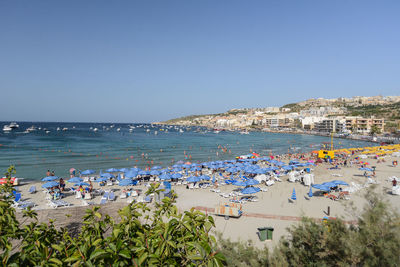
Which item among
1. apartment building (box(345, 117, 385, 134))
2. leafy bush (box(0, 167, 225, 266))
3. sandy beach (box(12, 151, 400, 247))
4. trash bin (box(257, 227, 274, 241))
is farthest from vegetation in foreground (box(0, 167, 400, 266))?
apartment building (box(345, 117, 385, 134))

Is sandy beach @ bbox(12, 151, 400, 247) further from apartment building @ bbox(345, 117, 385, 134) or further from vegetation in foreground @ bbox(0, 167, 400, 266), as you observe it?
apartment building @ bbox(345, 117, 385, 134)

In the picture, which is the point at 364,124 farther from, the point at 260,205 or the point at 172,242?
the point at 172,242

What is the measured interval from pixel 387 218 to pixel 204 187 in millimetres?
15366

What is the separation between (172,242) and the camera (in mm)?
1993

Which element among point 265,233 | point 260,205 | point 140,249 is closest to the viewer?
point 140,249

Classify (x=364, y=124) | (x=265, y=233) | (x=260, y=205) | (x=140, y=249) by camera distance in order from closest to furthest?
(x=140, y=249), (x=265, y=233), (x=260, y=205), (x=364, y=124)

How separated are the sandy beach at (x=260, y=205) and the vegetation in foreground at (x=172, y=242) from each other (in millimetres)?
1613

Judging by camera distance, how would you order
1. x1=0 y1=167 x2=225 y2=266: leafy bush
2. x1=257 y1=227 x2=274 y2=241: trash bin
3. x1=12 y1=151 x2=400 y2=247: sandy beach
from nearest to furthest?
x1=0 y1=167 x2=225 y2=266: leafy bush → x1=12 y1=151 x2=400 y2=247: sandy beach → x1=257 y1=227 x2=274 y2=241: trash bin

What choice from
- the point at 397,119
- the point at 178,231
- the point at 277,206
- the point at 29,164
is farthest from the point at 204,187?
the point at 397,119

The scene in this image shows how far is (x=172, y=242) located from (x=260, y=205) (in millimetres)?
13951

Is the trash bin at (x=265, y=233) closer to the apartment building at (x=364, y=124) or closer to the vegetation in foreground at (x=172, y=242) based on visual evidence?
the vegetation in foreground at (x=172, y=242)

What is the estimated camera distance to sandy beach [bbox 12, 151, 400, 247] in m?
9.69

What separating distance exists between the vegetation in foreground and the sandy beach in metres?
1.61

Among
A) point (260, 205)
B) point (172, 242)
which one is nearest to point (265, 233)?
point (260, 205)
